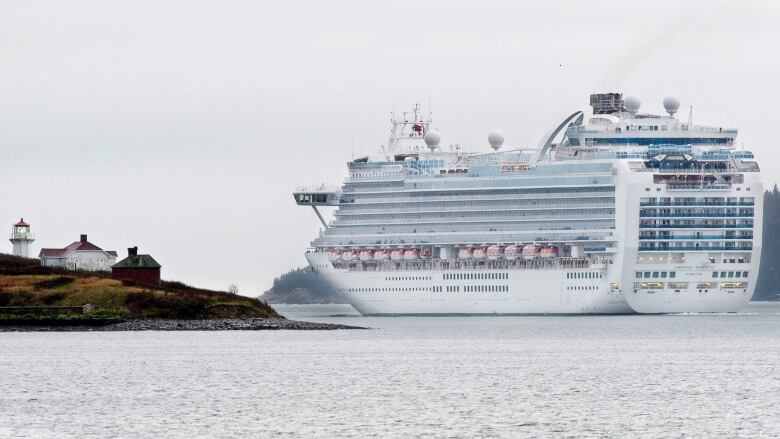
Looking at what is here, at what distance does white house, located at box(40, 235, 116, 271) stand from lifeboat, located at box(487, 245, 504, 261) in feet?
91.4

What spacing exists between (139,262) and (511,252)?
34.7 m

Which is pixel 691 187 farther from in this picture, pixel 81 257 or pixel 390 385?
pixel 390 385

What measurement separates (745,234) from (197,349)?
2209 inches

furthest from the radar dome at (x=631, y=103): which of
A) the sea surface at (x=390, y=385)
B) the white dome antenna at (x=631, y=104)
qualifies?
the sea surface at (x=390, y=385)

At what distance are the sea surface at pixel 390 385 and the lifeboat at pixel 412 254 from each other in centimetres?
3296

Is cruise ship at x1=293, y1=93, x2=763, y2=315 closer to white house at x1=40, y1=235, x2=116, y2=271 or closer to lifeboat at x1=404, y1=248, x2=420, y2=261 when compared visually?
lifeboat at x1=404, y1=248, x2=420, y2=261

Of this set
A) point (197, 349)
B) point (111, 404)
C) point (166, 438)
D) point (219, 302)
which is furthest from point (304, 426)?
point (219, 302)

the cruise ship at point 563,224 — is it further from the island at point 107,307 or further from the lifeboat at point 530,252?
the island at point 107,307

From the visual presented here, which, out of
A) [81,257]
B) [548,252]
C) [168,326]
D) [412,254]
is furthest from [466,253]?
[168,326]

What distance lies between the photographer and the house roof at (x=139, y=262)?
125 meters

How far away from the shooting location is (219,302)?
12038 centimetres

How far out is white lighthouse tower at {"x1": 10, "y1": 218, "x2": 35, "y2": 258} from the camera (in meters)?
143

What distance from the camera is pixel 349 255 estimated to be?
15788 centimetres

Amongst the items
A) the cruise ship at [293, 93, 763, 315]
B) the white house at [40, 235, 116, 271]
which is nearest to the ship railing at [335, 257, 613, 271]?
the cruise ship at [293, 93, 763, 315]
